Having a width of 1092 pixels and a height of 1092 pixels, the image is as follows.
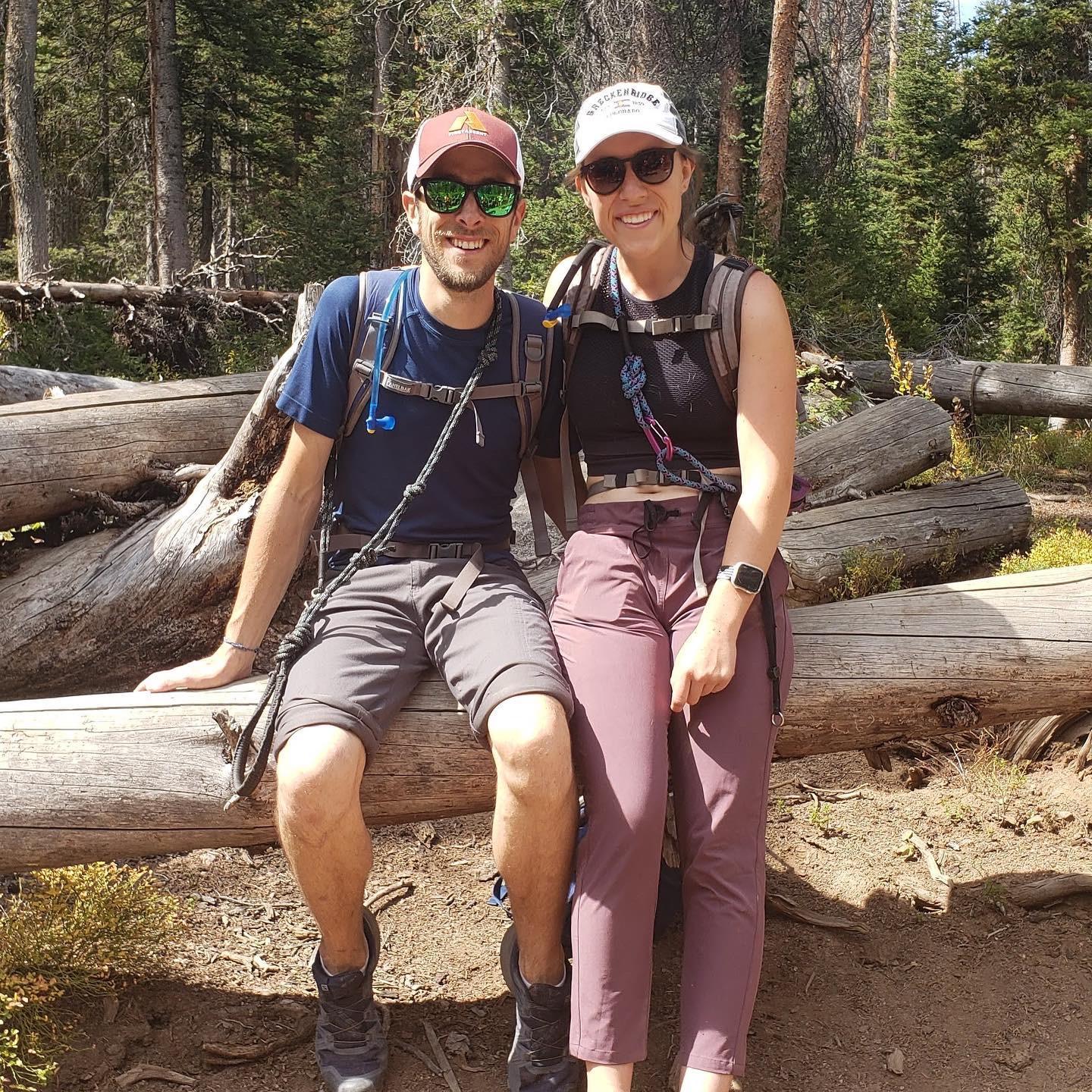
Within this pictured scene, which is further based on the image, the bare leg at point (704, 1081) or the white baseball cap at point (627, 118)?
the white baseball cap at point (627, 118)

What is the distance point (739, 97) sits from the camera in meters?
15.3

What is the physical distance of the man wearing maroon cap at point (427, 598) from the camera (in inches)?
110

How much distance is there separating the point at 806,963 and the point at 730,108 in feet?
45.3

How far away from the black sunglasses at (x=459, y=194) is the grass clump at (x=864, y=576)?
363cm

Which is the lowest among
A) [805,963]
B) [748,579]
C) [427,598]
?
[805,963]

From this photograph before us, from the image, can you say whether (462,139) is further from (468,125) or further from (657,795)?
(657,795)

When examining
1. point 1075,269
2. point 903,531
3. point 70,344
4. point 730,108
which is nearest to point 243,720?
point 903,531

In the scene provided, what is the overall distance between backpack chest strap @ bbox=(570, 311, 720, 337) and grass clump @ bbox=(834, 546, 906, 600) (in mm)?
3294

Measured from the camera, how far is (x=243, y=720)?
3141 mm

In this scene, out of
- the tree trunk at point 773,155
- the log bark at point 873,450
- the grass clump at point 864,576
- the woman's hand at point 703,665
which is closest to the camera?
the woman's hand at point 703,665

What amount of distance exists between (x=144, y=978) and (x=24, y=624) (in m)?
2.01

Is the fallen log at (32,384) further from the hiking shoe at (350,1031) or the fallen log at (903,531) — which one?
the hiking shoe at (350,1031)

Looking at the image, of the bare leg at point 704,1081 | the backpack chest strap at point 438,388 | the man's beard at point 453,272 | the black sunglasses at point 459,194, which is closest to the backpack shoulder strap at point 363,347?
the backpack chest strap at point 438,388

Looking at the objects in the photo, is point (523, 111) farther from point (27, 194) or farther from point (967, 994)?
point (967, 994)
